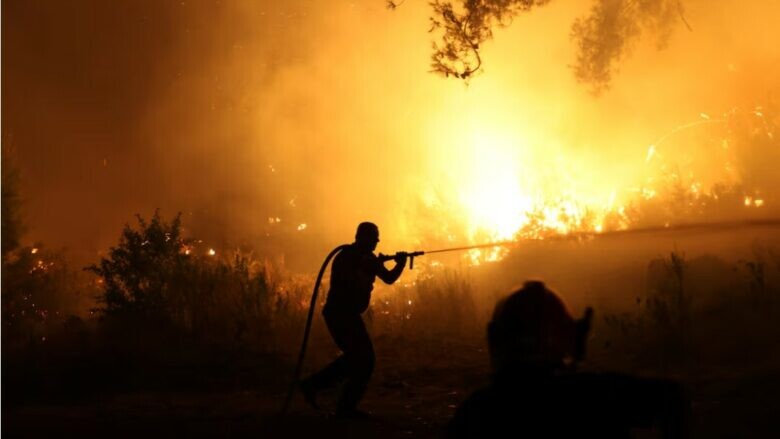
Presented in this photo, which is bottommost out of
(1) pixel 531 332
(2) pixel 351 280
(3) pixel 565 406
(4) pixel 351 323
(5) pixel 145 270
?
(3) pixel 565 406

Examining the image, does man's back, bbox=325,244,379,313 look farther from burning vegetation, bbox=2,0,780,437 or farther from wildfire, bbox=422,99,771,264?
wildfire, bbox=422,99,771,264

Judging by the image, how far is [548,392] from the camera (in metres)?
2.20

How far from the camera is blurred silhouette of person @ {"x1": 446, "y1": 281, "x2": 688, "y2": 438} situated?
217 cm

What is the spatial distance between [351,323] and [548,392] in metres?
4.68

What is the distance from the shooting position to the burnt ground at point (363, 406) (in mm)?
5879

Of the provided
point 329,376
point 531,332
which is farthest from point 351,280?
point 531,332

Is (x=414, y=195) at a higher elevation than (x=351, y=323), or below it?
higher

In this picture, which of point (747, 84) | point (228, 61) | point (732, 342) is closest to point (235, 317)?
point (732, 342)

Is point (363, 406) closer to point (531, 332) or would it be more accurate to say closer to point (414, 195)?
point (531, 332)

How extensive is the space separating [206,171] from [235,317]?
20.8 meters

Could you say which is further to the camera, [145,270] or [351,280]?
[145,270]

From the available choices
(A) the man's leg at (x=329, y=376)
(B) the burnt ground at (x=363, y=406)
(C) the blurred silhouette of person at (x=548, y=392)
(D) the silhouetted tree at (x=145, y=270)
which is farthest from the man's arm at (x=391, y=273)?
(D) the silhouetted tree at (x=145, y=270)

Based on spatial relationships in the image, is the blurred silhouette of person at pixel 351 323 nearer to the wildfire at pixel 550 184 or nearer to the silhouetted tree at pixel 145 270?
the silhouetted tree at pixel 145 270

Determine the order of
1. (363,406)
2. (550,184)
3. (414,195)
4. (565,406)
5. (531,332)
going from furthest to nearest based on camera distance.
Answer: (414,195) → (550,184) → (363,406) → (531,332) → (565,406)
